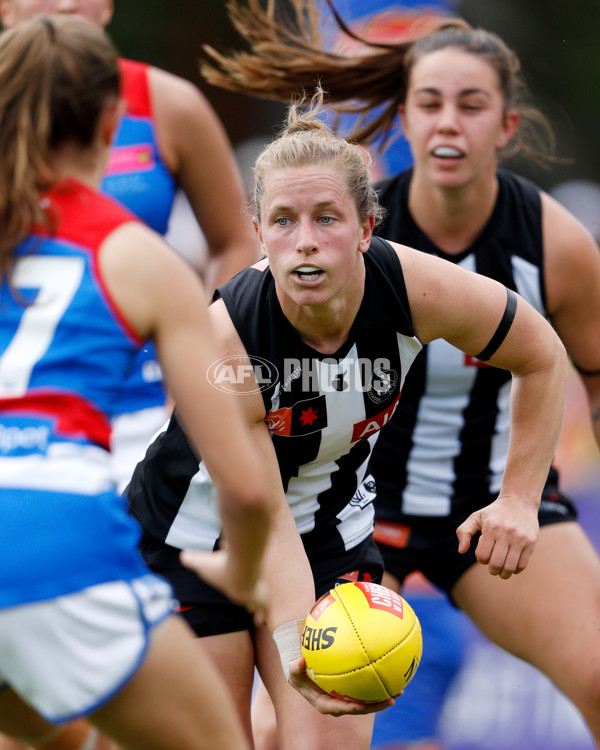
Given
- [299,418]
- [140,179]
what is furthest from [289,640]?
[140,179]

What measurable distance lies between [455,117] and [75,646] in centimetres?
263

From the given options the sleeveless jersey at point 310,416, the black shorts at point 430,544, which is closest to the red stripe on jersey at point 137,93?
the sleeveless jersey at point 310,416

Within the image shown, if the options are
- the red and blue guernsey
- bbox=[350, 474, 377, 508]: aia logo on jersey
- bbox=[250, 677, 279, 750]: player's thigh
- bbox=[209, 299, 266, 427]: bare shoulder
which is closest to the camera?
the red and blue guernsey

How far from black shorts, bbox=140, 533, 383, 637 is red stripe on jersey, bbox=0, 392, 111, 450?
3.99 feet

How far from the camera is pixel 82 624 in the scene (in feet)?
7.22

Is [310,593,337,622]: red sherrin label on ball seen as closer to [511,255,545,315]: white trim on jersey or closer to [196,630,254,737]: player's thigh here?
[196,630,254,737]: player's thigh

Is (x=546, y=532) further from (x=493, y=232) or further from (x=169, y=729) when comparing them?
(x=169, y=729)

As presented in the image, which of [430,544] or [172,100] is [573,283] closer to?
[430,544]

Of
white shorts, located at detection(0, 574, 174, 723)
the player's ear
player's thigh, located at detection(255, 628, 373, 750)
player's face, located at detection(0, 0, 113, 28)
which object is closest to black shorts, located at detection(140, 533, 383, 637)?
player's thigh, located at detection(255, 628, 373, 750)

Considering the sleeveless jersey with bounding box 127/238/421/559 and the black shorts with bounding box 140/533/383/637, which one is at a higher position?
the sleeveless jersey with bounding box 127/238/421/559

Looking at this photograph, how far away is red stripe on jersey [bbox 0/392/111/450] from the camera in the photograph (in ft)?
7.34

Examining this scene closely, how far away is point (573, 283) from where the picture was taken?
13.2 feet

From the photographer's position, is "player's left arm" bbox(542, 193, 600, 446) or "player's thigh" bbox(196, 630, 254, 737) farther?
"player's left arm" bbox(542, 193, 600, 446)

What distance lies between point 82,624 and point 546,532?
2.16m
